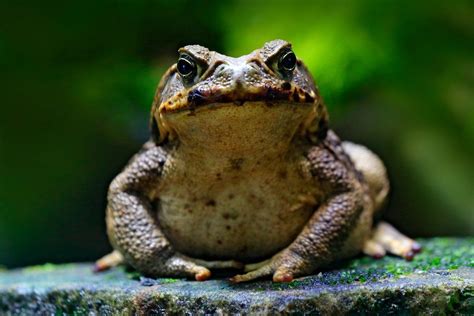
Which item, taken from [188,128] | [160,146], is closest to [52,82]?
[160,146]

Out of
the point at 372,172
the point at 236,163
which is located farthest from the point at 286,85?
the point at 372,172

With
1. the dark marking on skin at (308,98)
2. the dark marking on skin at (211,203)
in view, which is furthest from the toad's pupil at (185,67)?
the dark marking on skin at (211,203)

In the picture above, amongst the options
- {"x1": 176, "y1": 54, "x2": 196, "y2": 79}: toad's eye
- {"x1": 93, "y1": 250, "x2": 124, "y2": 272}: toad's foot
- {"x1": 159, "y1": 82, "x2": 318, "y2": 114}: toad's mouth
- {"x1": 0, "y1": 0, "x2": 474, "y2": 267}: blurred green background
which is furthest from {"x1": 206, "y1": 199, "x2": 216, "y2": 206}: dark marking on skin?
{"x1": 0, "y1": 0, "x2": 474, "y2": 267}: blurred green background

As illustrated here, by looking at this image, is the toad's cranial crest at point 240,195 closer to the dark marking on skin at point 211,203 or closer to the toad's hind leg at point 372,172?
the dark marking on skin at point 211,203

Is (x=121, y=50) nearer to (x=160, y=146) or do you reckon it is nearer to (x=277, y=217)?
(x=160, y=146)

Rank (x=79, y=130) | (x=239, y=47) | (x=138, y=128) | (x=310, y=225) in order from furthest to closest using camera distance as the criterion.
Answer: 1. (x=79, y=130)
2. (x=138, y=128)
3. (x=239, y=47)
4. (x=310, y=225)

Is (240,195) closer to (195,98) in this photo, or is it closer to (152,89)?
(195,98)
